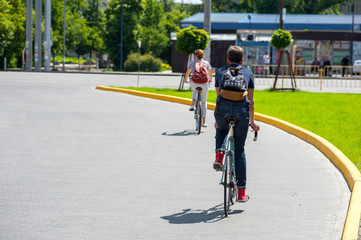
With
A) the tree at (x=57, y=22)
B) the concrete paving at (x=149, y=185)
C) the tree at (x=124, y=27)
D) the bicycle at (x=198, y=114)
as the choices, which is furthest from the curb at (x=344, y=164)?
the tree at (x=57, y=22)

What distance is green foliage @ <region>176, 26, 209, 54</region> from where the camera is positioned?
28594mm

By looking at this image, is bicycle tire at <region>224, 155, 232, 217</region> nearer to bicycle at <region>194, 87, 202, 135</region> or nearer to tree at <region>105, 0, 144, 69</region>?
bicycle at <region>194, 87, 202, 135</region>

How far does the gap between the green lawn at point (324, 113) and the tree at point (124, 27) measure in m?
37.3

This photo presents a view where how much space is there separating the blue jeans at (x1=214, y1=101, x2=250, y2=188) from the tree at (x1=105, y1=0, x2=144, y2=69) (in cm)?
5670

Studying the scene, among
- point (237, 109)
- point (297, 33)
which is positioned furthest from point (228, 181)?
point (297, 33)

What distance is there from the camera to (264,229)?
6727 millimetres

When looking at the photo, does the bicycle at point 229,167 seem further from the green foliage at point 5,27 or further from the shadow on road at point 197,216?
the green foliage at point 5,27

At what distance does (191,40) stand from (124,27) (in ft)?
121

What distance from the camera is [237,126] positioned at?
7.44 metres

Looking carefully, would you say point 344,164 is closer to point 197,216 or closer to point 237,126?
point 237,126

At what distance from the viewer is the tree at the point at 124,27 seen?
6450 cm

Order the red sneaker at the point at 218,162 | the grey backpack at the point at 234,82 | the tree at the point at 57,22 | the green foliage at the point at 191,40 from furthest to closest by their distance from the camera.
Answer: the tree at the point at 57,22, the green foliage at the point at 191,40, the red sneaker at the point at 218,162, the grey backpack at the point at 234,82

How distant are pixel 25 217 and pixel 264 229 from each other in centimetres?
228

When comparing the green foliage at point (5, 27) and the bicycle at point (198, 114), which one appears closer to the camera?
the bicycle at point (198, 114)
